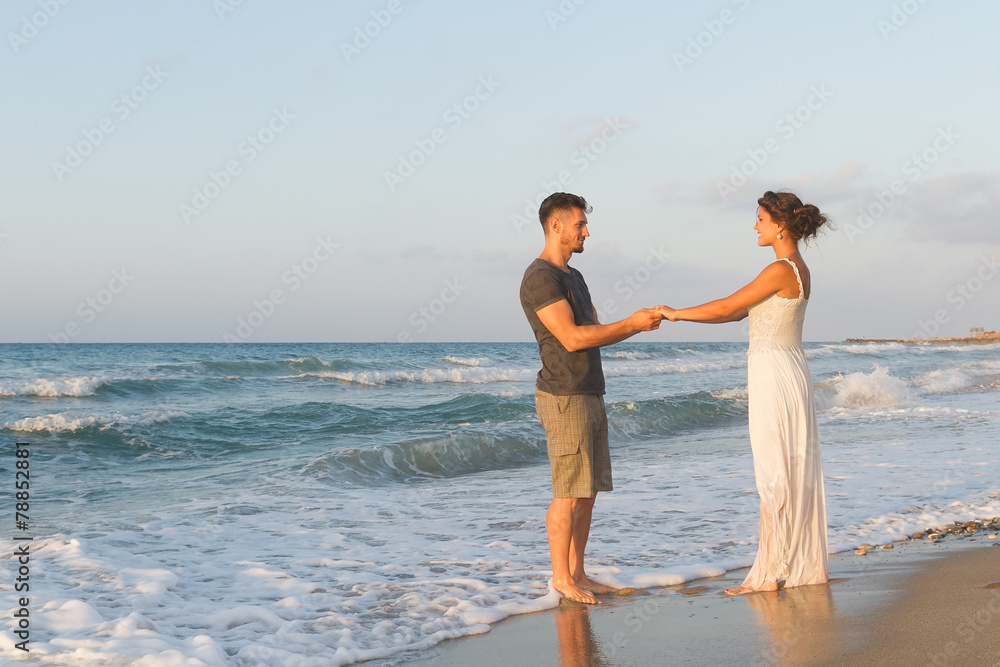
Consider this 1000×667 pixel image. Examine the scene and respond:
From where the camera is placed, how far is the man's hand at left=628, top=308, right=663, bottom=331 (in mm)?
4191

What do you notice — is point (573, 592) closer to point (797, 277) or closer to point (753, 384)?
point (753, 384)

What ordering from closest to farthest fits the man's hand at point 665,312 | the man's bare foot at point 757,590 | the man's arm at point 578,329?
the man's arm at point 578,329, the man's bare foot at point 757,590, the man's hand at point 665,312

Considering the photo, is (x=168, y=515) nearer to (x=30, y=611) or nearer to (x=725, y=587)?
(x=30, y=611)

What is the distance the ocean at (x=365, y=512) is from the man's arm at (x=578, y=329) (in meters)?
1.40

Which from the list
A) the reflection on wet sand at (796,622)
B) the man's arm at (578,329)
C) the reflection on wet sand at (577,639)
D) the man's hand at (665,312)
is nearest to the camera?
the reflection on wet sand at (796,622)

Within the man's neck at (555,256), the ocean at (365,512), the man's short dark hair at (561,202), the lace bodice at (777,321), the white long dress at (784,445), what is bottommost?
the ocean at (365,512)

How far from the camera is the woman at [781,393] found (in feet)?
13.4

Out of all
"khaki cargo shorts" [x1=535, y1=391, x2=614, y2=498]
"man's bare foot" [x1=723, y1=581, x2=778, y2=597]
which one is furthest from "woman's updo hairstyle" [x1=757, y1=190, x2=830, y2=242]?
"man's bare foot" [x1=723, y1=581, x2=778, y2=597]

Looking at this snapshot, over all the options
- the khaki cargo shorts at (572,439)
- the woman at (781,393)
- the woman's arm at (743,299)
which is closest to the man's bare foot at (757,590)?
the woman at (781,393)

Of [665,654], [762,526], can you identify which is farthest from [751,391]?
[665,654]

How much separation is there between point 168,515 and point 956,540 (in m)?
6.09

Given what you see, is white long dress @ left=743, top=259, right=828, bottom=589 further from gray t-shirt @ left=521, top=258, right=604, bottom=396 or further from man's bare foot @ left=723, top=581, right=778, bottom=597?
gray t-shirt @ left=521, top=258, right=604, bottom=396

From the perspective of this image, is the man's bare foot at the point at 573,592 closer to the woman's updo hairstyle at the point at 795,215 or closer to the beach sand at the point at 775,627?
the beach sand at the point at 775,627

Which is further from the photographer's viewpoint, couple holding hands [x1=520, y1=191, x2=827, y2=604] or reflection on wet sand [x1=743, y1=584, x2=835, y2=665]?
couple holding hands [x1=520, y1=191, x2=827, y2=604]
